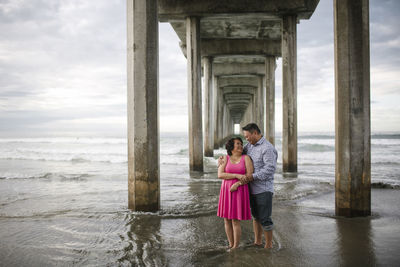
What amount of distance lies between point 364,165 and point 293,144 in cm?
598

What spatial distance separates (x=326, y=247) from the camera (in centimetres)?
352

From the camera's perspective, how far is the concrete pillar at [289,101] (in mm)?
10258

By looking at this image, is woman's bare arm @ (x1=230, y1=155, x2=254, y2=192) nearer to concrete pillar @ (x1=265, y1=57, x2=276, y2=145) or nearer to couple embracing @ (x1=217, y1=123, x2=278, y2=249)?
couple embracing @ (x1=217, y1=123, x2=278, y2=249)

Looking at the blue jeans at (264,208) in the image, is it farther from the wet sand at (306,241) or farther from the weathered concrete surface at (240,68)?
the weathered concrete surface at (240,68)

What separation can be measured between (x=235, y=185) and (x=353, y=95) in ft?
8.41

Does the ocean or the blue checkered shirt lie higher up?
the blue checkered shirt

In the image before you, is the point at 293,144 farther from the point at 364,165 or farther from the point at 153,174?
the point at 153,174

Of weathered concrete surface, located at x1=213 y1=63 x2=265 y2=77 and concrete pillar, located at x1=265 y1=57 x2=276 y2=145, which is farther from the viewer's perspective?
weathered concrete surface, located at x1=213 y1=63 x2=265 y2=77

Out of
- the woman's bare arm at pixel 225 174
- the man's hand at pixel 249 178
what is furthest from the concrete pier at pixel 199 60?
the man's hand at pixel 249 178

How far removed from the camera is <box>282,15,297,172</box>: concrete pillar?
1026 cm

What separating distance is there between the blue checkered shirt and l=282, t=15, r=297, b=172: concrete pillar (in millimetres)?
7387

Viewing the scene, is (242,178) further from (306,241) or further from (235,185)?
(306,241)

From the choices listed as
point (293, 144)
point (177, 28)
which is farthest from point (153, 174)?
point (177, 28)

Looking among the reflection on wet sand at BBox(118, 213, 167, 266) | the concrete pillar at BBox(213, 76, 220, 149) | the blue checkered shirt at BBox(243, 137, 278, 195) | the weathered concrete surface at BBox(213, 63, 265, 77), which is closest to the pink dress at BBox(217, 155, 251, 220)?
the blue checkered shirt at BBox(243, 137, 278, 195)
